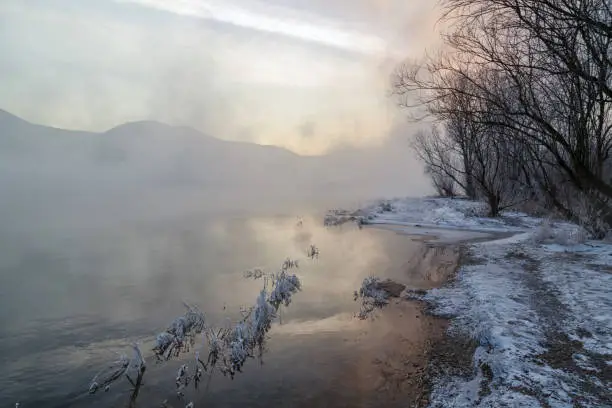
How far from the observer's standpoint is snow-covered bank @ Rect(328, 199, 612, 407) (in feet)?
15.8

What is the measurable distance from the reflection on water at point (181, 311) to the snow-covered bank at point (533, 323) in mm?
966

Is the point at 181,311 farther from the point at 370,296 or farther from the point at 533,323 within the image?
the point at 533,323

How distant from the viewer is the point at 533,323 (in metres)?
6.88

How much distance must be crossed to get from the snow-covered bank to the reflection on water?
0.97 metres

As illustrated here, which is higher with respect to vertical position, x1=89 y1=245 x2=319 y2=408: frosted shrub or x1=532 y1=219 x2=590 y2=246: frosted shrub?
x1=532 y1=219 x2=590 y2=246: frosted shrub

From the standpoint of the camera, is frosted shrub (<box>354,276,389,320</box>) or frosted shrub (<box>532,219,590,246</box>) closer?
frosted shrub (<box>354,276,389,320</box>)

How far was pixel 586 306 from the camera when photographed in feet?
24.8

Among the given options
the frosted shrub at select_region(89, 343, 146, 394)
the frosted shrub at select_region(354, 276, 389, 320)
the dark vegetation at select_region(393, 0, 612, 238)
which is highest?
the dark vegetation at select_region(393, 0, 612, 238)

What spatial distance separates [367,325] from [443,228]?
49.8 ft

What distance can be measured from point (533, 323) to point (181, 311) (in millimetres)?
6504

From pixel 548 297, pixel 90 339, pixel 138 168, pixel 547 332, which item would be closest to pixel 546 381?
pixel 547 332

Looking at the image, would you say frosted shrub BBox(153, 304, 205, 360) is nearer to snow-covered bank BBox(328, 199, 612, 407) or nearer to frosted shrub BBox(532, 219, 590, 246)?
snow-covered bank BBox(328, 199, 612, 407)

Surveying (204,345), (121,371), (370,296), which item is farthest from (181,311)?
(370,296)

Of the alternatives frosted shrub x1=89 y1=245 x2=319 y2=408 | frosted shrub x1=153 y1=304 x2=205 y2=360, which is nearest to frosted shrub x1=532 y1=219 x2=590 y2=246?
frosted shrub x1=89 y1=245 x2=319 y2=408
